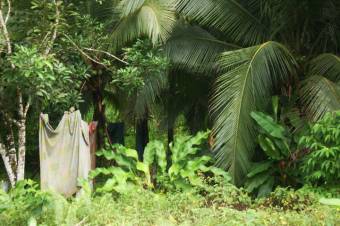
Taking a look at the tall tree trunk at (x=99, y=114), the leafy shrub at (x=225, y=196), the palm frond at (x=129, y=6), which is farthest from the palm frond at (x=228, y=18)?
the leafy shrub at (x=225, y=196)

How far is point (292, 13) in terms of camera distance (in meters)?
9.31

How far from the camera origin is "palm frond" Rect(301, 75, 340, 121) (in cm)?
797

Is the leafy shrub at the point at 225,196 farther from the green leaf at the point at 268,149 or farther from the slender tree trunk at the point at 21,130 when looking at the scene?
the slender tree trunk at the point at 21,130

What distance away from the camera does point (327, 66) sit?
8.66 m

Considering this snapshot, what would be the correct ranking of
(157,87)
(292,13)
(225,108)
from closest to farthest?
(225,108) < (292,13) < (157,87)

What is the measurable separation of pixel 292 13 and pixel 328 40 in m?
0.92

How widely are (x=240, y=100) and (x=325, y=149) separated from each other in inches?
56.4

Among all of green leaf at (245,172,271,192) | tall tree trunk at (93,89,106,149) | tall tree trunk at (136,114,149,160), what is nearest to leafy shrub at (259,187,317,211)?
green leaf at (245,172,271,192)

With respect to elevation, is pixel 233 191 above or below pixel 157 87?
below

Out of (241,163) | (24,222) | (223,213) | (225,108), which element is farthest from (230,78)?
(24,222)

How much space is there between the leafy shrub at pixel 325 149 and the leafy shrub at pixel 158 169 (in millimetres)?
1232

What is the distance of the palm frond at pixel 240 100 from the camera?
800 centimetres

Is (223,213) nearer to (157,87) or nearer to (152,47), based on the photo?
(152,47)

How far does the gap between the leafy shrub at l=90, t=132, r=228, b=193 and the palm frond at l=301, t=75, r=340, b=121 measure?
162cm
